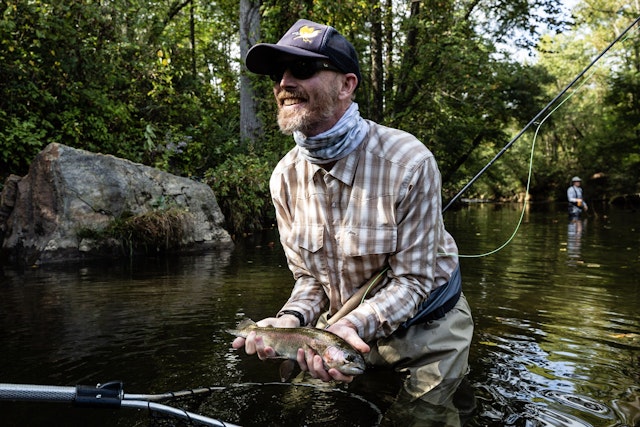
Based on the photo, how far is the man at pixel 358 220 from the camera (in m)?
2.75

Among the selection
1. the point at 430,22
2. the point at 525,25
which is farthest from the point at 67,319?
the point at 525,25

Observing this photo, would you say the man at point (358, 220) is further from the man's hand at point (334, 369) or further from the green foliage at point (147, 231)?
the green foliage at point (147, 231)

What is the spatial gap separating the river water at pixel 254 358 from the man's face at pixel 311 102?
5.32 ft

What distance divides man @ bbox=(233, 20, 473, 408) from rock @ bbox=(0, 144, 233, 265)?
831cm

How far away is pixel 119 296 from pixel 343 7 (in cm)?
1162

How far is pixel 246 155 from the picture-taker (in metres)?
16.4

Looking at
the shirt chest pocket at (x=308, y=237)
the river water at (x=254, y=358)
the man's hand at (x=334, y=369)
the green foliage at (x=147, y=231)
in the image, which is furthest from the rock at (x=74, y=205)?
the man's hand at (x=334, y=369)

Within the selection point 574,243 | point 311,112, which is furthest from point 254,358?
point 574,243

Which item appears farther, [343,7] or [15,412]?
[343,7]

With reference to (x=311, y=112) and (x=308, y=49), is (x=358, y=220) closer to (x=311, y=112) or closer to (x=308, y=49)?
(x=311, y=112)

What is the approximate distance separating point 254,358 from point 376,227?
214 centimetres

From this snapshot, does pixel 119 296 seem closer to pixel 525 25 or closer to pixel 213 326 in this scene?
pixel 213 326

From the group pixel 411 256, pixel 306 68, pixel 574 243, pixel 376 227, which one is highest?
pixel 306 68

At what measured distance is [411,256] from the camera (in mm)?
2820
